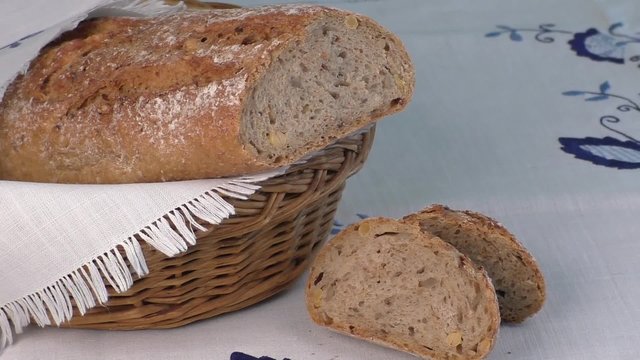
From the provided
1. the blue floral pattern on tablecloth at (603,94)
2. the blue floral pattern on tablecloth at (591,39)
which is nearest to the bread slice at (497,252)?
the blue floral pattern on tablecloth at (603,94)

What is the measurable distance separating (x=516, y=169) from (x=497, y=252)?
26.4 inches

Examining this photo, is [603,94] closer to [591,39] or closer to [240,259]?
[591,39]

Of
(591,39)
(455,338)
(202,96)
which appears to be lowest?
(591,39)

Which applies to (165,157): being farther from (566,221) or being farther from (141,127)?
(566,221)

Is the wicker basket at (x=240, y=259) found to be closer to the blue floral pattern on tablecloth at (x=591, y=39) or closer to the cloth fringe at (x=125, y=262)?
the cloth fringe at (x=125, y=262)

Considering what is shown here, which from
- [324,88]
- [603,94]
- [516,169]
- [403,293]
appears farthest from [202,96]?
[603,94]

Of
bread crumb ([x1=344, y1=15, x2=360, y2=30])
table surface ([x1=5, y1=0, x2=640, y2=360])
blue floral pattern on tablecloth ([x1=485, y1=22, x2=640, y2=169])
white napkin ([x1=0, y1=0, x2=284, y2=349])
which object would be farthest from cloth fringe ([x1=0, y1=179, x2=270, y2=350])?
blue floral pattern on tablecloth ([x1=485, y1=22, x2=640, y2=169])

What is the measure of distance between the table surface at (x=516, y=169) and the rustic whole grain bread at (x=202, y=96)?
0.85 ft

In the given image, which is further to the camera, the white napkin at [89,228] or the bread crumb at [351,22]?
the bread crumb at [351,22]

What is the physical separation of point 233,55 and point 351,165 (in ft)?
0.91

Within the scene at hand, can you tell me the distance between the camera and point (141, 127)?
1798 mm

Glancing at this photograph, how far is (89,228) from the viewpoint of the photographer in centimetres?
170

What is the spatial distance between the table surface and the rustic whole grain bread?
26cm

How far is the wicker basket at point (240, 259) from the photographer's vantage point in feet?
5.77
